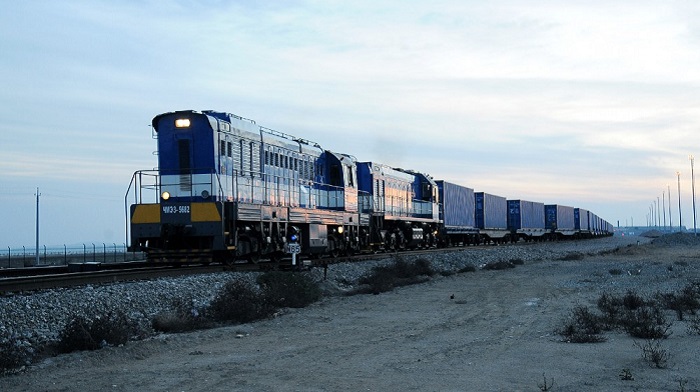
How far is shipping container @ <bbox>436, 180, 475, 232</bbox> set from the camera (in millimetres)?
42219

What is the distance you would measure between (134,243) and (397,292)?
22.4 ft

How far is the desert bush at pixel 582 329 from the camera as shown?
9.98 metres

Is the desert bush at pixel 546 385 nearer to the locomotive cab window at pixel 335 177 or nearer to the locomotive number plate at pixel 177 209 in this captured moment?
the locomotive number plate at pixel 177 209

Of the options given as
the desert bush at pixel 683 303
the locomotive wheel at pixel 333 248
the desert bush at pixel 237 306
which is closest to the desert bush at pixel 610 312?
the desert bush at pixel 683 303

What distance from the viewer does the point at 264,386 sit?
7.36 m

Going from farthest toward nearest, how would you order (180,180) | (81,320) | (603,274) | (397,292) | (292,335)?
(603,274), (180,180), (397,292), (292,335), (81,320)

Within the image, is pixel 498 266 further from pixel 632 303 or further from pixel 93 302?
pixel 93 302

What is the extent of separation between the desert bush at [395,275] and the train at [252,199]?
2.09 meters

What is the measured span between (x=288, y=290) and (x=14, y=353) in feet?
22.8

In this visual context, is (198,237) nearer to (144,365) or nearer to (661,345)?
(144,365)

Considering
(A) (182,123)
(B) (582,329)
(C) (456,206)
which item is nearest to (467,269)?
(A) (182,123)

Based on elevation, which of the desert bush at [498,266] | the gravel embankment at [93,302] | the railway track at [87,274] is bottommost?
the desert bush at [498,266]

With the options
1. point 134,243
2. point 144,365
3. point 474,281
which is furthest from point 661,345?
point 134,243

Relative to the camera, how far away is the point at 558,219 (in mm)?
70438
